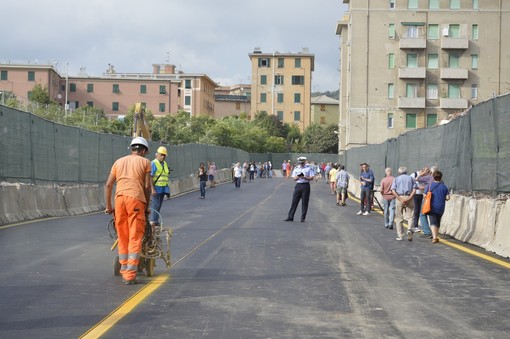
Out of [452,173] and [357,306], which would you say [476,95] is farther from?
[357,306]

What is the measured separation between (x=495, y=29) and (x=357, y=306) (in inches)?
2839

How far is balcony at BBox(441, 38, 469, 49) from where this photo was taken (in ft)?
243

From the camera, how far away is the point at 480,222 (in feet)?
50.7

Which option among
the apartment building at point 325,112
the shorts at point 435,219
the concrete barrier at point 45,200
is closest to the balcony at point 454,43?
the concrete barrier at point 45,200

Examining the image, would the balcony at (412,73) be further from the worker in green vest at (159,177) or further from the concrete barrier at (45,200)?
the worker in green vest at (159,177)

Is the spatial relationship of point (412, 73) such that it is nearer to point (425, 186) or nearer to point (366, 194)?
point (366, 194)

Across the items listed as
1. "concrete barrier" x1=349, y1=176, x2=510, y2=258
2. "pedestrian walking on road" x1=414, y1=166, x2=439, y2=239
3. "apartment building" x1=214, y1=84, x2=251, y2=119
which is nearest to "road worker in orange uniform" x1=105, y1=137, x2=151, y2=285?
"concrete barrier" x1=349, y1=176, x2=510, y2=258

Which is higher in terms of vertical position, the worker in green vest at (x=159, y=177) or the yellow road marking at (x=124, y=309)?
the worker in green vest at (x=159, y=177)

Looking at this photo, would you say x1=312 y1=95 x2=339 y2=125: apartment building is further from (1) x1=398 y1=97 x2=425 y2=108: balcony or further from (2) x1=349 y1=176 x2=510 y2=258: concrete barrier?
(2) x1=349 y1=176 x2=510 y2=258: concrete barrier

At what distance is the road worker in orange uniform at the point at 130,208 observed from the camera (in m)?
9.07

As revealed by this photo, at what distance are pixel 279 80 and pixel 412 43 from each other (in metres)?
55.6

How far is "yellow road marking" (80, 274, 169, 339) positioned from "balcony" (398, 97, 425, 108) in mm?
66874

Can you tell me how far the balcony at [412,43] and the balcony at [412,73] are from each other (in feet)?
7.09

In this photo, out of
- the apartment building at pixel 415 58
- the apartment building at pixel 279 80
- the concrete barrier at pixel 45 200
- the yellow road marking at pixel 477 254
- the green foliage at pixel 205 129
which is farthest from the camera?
the apartment building at pixel 279 80
